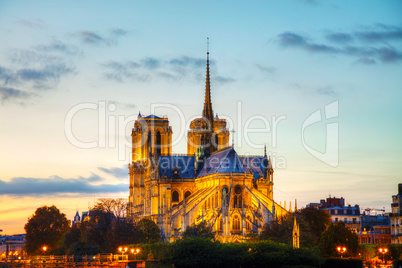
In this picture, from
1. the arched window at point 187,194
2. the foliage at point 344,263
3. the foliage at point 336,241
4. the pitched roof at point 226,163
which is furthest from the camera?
the arched window at point 187,194

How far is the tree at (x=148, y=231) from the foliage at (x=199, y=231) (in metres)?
9.05

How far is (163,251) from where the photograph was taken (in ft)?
A: 272

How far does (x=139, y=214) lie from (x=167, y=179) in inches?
429

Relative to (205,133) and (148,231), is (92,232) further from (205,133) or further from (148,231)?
(205,133)

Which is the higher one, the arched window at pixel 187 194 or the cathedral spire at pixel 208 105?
the cathedral spire at pixel 208 105

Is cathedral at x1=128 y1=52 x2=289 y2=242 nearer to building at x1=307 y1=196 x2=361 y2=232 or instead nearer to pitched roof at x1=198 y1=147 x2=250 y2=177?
pitched roof at x1=198 y1=147 x2=250 y2=177

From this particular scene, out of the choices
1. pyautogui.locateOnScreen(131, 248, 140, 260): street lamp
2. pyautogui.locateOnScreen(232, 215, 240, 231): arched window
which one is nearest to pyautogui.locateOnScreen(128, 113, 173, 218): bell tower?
pyautogui.locateOnScreen(232, 215, 240, 231): arched window

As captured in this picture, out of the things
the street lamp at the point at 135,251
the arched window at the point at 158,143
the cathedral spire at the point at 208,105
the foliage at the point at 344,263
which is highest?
the cathedral spire at the point at 208,105

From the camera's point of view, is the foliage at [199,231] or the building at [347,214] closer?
the foliage at [199,231]

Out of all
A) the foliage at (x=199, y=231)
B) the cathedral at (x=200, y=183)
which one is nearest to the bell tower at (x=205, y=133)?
the cathedral at (x=200, y=183)

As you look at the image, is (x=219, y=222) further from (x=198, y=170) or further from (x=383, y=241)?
(x=383, y=241)

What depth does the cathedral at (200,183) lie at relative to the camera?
104 metres

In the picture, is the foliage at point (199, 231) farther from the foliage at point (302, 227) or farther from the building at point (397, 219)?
the building at point (397, 219)

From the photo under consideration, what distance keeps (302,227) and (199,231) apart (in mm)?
12967
